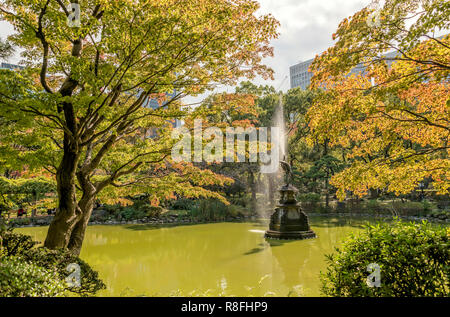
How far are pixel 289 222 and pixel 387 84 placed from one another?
7.71 metres

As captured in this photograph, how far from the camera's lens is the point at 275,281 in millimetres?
5957

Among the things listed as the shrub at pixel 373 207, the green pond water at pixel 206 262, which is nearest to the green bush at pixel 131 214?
the green pond water at pixel 206 262

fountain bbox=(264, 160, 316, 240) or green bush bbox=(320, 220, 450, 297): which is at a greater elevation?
green bush bbox=(320, 220, 450, 297)

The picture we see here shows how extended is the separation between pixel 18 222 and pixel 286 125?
19775 millimetres

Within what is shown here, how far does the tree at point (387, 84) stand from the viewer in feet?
12.1

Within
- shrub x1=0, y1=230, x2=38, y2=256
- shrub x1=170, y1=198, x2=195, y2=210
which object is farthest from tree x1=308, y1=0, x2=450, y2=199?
shrub x1=170, y1=198, x2=195, y2=210

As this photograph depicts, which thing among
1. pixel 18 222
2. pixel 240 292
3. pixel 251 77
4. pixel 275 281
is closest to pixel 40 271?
pixel 240 292

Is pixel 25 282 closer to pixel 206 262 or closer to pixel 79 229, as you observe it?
pixel 79 229

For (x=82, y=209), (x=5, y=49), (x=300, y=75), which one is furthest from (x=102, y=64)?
(x=300, y=75)

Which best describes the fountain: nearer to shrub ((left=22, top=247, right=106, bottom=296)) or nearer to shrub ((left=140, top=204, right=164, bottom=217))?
shrub ((left=22, top=247, right=106, bottom=296))

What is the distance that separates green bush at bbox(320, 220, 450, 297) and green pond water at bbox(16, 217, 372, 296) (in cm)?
56

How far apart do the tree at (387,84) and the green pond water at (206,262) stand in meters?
1.62

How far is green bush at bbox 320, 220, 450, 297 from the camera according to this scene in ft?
9.20

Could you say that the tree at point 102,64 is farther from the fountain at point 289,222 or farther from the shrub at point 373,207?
the shrub at point 373,207
